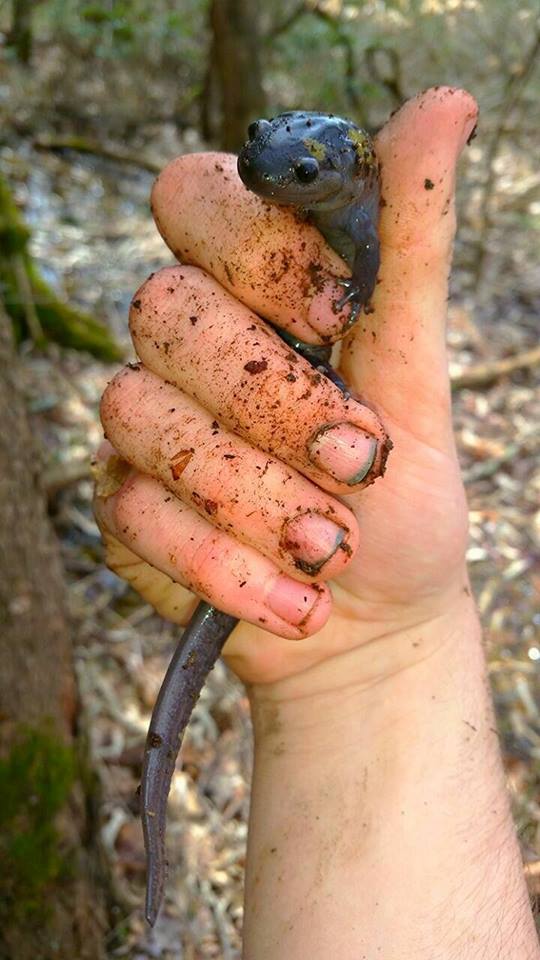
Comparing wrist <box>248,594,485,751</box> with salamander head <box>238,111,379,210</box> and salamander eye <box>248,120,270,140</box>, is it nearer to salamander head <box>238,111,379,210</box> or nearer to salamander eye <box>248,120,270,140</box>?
salamander head <box>238,111,379,210</box>

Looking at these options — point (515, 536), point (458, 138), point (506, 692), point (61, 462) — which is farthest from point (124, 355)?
point (458, 138)

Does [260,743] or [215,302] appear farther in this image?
[260,743]

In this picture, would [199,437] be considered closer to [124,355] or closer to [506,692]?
[506,692]

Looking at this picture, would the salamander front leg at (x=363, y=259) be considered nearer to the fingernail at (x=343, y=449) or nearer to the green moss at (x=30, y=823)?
the fingernail at (x=343, y=449)

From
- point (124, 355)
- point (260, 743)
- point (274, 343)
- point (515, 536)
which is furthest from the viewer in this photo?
point (124, 355)

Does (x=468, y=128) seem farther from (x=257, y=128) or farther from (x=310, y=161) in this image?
(x=257, y=128)

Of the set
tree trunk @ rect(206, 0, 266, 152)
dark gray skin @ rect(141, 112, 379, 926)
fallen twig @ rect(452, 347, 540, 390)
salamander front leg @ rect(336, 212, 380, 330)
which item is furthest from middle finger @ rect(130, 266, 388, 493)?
tree trunk @ rect(206, 0, 266, 152)
